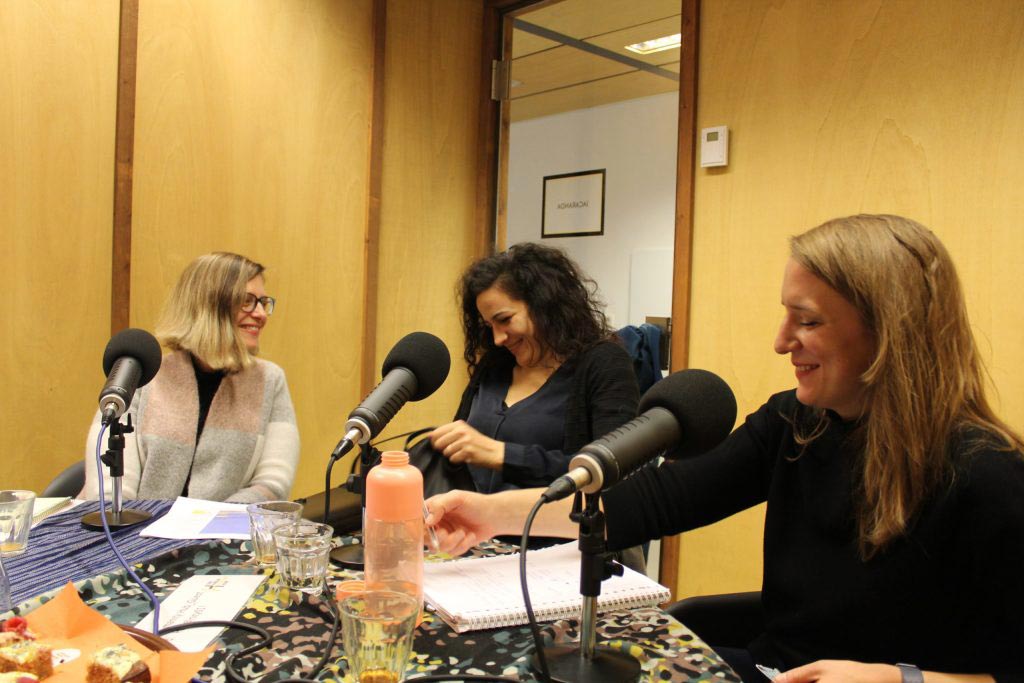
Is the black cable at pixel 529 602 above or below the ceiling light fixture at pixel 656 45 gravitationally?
below

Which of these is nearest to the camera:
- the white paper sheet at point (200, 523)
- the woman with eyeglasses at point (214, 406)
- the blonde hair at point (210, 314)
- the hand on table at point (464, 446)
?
the white paper sheet at point (200, 523)

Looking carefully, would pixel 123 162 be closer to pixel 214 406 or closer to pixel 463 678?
pixel 214 406

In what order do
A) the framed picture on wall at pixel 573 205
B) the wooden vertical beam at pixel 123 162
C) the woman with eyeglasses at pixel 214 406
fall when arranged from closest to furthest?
1. the woman with eyeglasses at pixel 214 406
2. the wooden vertical beam at pixel 123 162
3. the framed picture on wall at pixel 573 205

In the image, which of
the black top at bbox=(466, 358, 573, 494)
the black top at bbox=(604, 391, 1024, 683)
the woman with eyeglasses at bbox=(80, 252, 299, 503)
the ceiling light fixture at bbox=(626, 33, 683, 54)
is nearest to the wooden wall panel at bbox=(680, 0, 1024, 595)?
the black top at bbox=(466, 358, 573, 494)

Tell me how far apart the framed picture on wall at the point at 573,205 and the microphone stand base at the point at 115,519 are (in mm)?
3832

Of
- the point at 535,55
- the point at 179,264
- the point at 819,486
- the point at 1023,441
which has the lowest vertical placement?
the point at 819,486

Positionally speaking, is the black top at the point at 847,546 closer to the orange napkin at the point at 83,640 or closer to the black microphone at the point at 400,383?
the black microphone at the point at 400,383

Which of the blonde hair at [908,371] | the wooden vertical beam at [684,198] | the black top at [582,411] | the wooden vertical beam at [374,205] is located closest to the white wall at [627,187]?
the wooden vertical beam at [684,198]

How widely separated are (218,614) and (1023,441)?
3.91ft

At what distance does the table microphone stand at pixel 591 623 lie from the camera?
2.98 feet

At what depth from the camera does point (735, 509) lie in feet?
4.71

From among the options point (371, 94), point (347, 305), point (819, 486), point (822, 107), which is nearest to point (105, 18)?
point (371, 94)

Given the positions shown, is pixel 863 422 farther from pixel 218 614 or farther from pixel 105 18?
pixel 105 18

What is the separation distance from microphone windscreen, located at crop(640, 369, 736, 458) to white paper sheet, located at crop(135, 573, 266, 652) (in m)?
0.63
